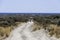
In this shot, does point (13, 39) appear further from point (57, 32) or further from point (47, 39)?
point (57, 32)

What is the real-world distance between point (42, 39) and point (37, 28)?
393 inches

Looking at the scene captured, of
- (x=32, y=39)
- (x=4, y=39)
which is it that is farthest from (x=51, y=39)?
(x=4, y=39)

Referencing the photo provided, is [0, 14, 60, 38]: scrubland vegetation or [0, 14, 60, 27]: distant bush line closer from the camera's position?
[0, 14, 60, 38]: scrubland vegetation

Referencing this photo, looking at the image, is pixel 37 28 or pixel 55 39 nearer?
pixel 55 39

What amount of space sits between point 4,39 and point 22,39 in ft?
9.50

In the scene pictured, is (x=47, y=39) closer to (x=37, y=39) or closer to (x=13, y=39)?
(x=37, y=39)

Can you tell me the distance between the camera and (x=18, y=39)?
21.5 m

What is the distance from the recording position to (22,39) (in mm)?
21031

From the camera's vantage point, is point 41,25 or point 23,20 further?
point 23,20

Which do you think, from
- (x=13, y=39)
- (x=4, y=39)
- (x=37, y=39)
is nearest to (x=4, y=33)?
(x=4, y=39)

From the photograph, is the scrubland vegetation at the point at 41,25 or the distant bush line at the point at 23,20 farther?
the distant bush line at the point at 23,20

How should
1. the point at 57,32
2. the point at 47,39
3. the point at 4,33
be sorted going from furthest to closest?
the point at 4,33
the point at 57,32
the point at 47,39

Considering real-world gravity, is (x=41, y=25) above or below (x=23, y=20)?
above

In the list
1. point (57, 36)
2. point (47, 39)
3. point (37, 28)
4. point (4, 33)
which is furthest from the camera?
point (37, 28)
